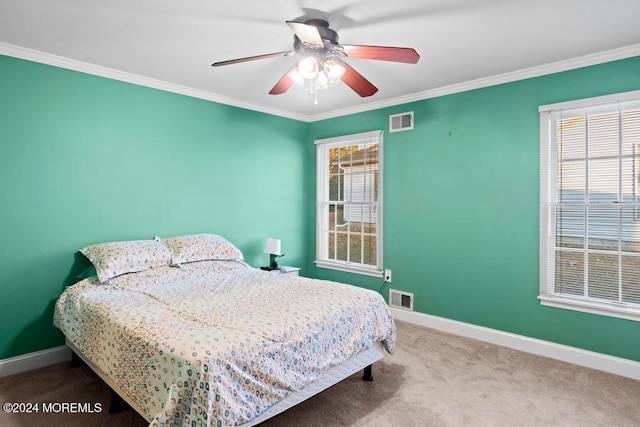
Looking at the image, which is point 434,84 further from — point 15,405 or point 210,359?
point 15,405

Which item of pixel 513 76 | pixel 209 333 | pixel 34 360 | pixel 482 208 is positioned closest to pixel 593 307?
pixel 482 208

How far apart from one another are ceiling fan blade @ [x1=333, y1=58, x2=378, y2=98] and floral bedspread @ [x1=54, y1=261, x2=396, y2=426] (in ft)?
5.05

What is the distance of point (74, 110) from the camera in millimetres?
3148

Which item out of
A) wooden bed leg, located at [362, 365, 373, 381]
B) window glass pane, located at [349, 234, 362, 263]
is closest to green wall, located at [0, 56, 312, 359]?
window glass pane, located at [349, 234, 362, 263]

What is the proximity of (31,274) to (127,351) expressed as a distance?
163 cm

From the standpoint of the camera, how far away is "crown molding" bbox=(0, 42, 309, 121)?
9.40 ft

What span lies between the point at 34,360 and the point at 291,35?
321 cm

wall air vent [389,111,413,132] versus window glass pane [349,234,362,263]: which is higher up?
wall air vent [389,111,413,132]

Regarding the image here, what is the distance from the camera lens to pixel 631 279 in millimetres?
2885

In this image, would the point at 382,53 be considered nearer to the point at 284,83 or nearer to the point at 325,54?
the point at 325,54

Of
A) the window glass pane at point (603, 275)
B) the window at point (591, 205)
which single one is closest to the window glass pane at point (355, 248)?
the window at point (591, 205)

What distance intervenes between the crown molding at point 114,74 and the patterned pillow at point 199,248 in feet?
4.92

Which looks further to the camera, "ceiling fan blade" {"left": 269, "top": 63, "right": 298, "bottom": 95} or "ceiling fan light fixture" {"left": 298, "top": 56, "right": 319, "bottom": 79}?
"ceiling fan blade" {"left": 269, "top": 63, "right": 298, "bottom": 95}

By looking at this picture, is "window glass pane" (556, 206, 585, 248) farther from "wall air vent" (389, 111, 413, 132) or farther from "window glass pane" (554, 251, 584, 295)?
"wall air vent" (389, 111, 413, 132)
